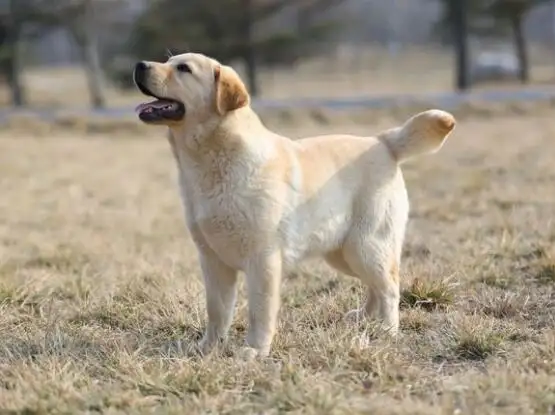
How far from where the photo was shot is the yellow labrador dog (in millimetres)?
3922

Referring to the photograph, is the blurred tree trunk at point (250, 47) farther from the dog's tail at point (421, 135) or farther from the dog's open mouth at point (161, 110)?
the dog's open mouth at point (161, 110)

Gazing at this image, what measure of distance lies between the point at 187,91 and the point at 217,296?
1.04m

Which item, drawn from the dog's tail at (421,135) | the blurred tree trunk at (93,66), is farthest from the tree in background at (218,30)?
the dog's tail at (421,135)

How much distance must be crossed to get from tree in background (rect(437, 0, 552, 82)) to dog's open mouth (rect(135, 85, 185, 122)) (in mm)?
30261

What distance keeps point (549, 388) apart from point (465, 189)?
22.2 feet

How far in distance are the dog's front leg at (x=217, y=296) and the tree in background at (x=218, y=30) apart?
87.3 ft

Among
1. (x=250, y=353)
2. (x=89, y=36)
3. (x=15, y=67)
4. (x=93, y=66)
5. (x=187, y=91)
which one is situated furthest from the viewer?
(x=15, y=67)

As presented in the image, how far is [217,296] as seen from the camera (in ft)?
14.0

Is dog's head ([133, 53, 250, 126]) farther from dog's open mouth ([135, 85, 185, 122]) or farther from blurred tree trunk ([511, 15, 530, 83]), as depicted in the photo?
blurred tree trunk ([511, 15, 530, 83])

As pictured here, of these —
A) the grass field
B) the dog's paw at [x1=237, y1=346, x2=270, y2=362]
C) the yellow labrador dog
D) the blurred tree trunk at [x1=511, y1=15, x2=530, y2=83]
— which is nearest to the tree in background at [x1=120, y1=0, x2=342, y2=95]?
the blurred tree trunk at [x1=511, y1=15, x2=530, y2=83]

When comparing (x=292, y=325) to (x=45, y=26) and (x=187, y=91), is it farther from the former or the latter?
(x=45, y=26)

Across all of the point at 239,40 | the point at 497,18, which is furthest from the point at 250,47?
the point at 497,18

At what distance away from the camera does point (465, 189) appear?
9.91m

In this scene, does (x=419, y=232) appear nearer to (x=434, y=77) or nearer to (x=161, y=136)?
(x=161, y=136)
